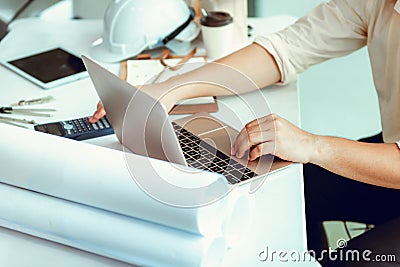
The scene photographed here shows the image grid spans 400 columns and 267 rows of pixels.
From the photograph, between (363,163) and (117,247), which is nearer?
(117,247)

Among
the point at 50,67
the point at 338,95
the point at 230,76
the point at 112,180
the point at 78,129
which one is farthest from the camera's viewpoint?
the point at 338,95

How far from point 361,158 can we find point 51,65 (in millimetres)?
789

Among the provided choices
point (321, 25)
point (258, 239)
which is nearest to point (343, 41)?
point (321, 25)

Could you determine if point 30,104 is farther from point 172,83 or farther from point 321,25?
point 321,25

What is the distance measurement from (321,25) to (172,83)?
35 cm

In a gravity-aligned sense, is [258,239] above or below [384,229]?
above

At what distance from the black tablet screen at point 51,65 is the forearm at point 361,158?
65 centimetres

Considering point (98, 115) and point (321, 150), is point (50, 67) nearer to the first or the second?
point (98, 115)

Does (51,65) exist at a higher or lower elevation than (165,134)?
lower

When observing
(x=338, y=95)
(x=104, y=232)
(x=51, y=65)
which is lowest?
(x=338, y=95)

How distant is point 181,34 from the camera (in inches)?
59.4

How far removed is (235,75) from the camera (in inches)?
51.3

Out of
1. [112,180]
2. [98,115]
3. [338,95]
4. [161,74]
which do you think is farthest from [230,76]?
[338,95]

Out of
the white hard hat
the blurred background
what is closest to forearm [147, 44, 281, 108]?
the white hard hat
